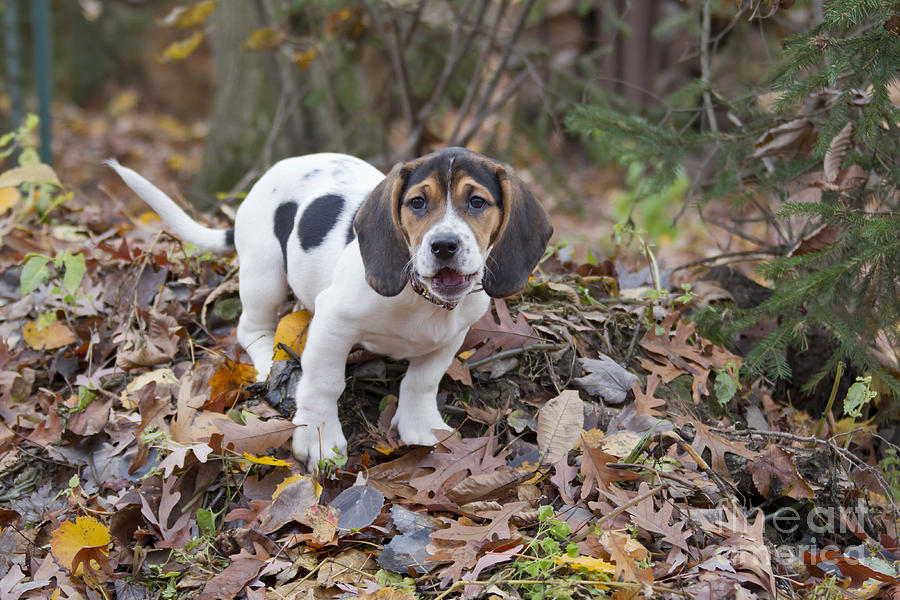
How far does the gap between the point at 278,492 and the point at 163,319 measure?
1254mm

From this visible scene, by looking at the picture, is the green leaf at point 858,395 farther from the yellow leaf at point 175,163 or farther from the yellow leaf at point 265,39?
the yellow leaf at point 175,163

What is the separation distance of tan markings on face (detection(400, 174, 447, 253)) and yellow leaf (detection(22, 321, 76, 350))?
187 centimetres

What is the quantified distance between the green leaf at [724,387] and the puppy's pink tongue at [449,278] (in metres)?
1.42

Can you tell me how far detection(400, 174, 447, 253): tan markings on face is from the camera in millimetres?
2654

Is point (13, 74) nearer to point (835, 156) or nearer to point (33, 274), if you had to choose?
point (33, 274)

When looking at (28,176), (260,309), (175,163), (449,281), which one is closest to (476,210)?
(449,281)

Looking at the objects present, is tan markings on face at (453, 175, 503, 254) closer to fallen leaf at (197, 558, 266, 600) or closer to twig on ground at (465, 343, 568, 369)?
twig on ground at (465, 343, 568, 369)

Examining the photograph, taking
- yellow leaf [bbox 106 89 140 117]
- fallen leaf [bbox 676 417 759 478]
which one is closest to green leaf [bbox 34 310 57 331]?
fallen leaf [bbox 676 417 759 478]

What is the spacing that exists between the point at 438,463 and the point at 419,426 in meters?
0.18

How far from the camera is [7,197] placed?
4.62 meters

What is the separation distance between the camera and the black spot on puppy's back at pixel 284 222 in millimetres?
3416

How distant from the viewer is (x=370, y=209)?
2.83 m

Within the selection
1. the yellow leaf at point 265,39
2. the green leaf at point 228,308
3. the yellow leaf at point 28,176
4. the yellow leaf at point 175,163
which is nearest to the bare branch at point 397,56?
the yellow leaf at point 265,39

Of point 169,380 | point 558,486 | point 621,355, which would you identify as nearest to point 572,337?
point 621,355
